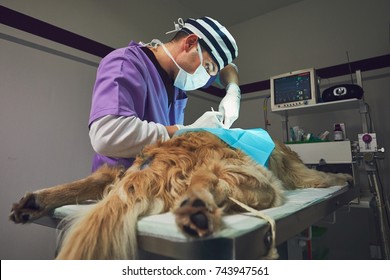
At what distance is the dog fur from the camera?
445 millimetres

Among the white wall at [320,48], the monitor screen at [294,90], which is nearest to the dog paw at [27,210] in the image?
the monitor screen at [294,90]

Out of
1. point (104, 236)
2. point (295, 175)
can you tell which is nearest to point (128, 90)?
point (104, 236)

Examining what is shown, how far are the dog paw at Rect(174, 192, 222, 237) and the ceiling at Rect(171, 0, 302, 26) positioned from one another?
2419 millimetres

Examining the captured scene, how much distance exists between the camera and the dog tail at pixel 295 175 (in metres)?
1.14

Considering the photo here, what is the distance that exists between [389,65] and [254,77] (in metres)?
1.20

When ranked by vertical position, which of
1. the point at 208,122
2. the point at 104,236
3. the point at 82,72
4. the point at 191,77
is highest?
the point at 82,72

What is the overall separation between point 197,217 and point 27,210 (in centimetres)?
49

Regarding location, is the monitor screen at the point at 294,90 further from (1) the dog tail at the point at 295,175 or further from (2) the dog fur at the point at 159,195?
(2) the dog fur at the point at 159,195

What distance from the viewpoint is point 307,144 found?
1.63 metres

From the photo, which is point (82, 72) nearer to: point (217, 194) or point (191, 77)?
point (191, 77)

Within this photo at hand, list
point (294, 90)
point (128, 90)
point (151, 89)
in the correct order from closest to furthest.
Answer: point (128, 90), point (151, 89), point (294, 90)

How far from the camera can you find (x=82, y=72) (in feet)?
5.64

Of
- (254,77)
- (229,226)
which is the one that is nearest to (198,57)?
(229,226)
